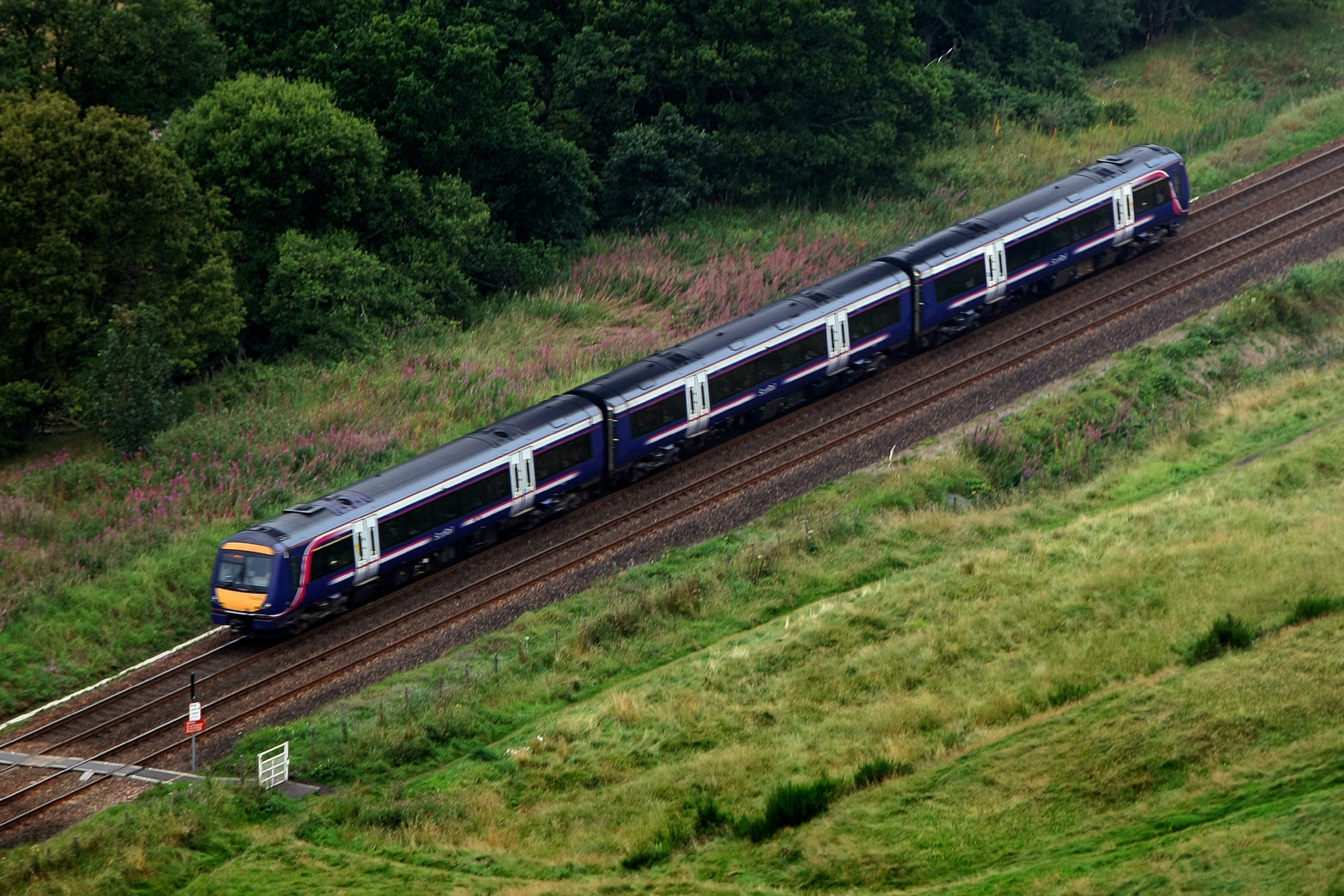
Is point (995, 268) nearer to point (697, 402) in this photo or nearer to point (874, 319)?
point (874, 319)

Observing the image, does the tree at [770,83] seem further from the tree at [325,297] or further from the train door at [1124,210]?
the tree at [325,297]

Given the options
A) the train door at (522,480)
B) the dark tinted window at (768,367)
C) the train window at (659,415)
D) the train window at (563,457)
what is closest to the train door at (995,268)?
the dark tinted window at (768,367)

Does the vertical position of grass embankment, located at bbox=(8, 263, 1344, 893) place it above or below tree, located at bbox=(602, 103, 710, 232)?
below

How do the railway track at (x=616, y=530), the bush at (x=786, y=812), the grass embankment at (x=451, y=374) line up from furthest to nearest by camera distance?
the grass embankment at (x=451, y=374)
the railway track at (x=616, y=530)
the bush at (x=786, y=812)

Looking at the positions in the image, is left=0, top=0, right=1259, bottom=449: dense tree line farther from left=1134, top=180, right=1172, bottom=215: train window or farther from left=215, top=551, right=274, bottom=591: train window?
left=1134, top=180, right=1172, bottom=215: train window

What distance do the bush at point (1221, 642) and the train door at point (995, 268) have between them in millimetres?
17205

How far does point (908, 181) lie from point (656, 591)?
2521cm

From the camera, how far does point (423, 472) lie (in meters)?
31.9

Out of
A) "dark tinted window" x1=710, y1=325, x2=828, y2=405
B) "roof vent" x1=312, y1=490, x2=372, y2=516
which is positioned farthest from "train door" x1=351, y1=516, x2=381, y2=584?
"dark tinted window" x1=710, y1=325, x2=828, y2=405

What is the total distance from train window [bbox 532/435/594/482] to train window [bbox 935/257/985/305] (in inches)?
418

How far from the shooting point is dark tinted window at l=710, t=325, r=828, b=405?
1404 inches

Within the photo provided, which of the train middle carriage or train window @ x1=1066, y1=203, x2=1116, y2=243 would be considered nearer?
the train middle carriage

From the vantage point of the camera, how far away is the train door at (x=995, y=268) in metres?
39.4

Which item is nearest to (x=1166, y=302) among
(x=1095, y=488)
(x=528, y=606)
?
(x=1095, y=488)
